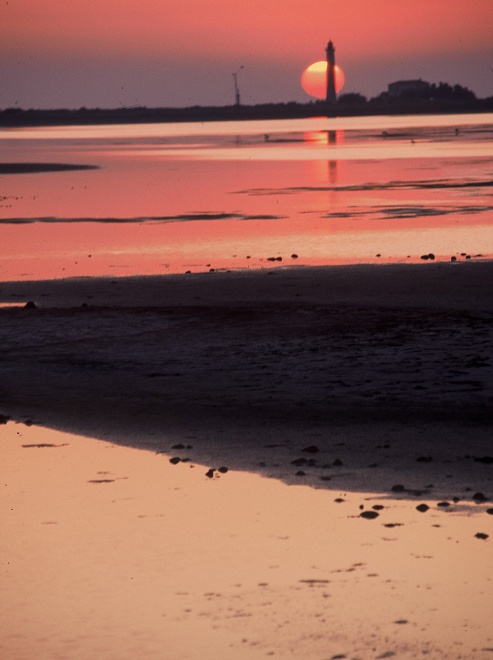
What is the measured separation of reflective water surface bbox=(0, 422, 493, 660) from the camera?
312 inches

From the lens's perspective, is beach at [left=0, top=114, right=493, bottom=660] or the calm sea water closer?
beach at [left=0, top=114, right=493, bottom=660]

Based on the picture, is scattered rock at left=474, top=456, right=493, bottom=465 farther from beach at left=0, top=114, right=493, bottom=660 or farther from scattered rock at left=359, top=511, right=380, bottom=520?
scattered rock at left=359, top=511, right=380, bottom=520

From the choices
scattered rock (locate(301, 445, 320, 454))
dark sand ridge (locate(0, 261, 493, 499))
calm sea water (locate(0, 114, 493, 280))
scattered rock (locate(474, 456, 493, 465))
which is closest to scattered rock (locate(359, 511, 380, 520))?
dark sand ridge (locate(0, 261, 493, 499))

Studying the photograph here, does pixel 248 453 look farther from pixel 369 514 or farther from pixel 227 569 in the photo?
pixel 227 569

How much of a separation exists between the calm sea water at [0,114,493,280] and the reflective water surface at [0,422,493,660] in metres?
16.5

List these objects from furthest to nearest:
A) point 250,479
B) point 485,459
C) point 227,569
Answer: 1. point 485,459
2. point 250,479
3. point 227,569

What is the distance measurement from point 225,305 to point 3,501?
1088 centimetres

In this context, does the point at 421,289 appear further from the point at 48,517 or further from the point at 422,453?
the point at 48,517

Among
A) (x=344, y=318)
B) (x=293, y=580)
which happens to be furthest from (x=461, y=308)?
(x=293, y=580)

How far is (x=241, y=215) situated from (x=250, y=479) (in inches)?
1205

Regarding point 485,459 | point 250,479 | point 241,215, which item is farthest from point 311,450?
point 241,215

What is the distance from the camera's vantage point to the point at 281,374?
1627cm

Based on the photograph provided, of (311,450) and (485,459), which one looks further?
(311,450)

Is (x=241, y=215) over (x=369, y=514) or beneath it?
over
